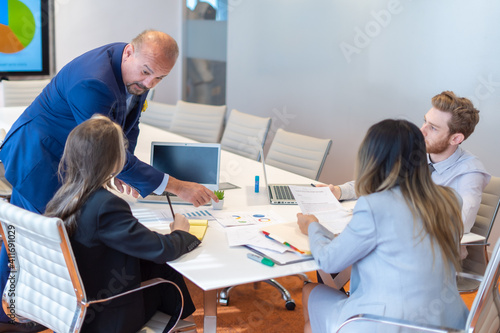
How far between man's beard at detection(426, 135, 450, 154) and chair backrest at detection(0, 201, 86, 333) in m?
1.77

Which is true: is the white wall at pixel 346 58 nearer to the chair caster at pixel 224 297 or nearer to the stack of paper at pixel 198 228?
the chair caster at pixel 224 297

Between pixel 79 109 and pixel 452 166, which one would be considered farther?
pixel 452 166

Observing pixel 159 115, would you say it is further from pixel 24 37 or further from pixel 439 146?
pixel 439 146

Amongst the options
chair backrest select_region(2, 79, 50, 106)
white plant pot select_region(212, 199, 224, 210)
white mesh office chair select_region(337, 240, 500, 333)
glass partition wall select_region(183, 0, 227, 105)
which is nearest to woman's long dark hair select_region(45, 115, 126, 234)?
white plant pot select_region(212, 199, 224, 210)

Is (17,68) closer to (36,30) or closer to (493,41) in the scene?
(36,30)

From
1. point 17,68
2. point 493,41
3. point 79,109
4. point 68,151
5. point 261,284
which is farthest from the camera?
point 17,68

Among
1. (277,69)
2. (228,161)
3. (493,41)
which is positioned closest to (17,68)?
(277,69)

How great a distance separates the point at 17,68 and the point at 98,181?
531 centimetres

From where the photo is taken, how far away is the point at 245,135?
4.39 meters

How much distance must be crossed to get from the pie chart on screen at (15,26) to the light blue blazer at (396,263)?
576cm

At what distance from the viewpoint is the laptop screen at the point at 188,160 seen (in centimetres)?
286

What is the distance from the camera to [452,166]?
2.66 metres

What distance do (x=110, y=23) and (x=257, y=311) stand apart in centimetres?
520

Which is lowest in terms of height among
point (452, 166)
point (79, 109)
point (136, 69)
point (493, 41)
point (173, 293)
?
point (173, 293)
